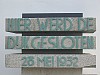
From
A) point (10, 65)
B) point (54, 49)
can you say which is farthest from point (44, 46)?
point (10, 65)

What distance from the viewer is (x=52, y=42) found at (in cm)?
452

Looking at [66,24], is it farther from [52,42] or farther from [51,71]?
[51,71]

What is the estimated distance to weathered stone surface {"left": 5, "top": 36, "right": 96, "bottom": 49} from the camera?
4.51 m

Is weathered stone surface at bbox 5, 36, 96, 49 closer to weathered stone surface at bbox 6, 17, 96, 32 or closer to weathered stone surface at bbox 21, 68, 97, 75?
weathered stone surface at bbox 6, 17, 96, 32

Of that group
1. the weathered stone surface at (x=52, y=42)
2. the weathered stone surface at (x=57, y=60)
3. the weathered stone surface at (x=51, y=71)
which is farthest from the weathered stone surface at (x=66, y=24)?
the weathered stone surface at (x=51, y=71)

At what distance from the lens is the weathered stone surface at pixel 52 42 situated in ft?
14.8

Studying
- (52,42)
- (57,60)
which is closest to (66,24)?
(52,42)

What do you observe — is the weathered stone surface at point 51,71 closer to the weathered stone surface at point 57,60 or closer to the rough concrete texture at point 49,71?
the rough concrete texture at point 49,71

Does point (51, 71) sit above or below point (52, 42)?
below

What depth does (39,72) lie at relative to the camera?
4.74 m

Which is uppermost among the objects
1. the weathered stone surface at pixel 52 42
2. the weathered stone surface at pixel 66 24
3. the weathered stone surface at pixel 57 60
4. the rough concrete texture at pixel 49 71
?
the weathered stone surface at pixel 66 24

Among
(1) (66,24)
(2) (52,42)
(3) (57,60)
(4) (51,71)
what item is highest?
(1) (66,24)

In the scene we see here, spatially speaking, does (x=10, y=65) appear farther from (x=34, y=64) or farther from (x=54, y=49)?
(x=54, y=49)

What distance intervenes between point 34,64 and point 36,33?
1.86 feet
